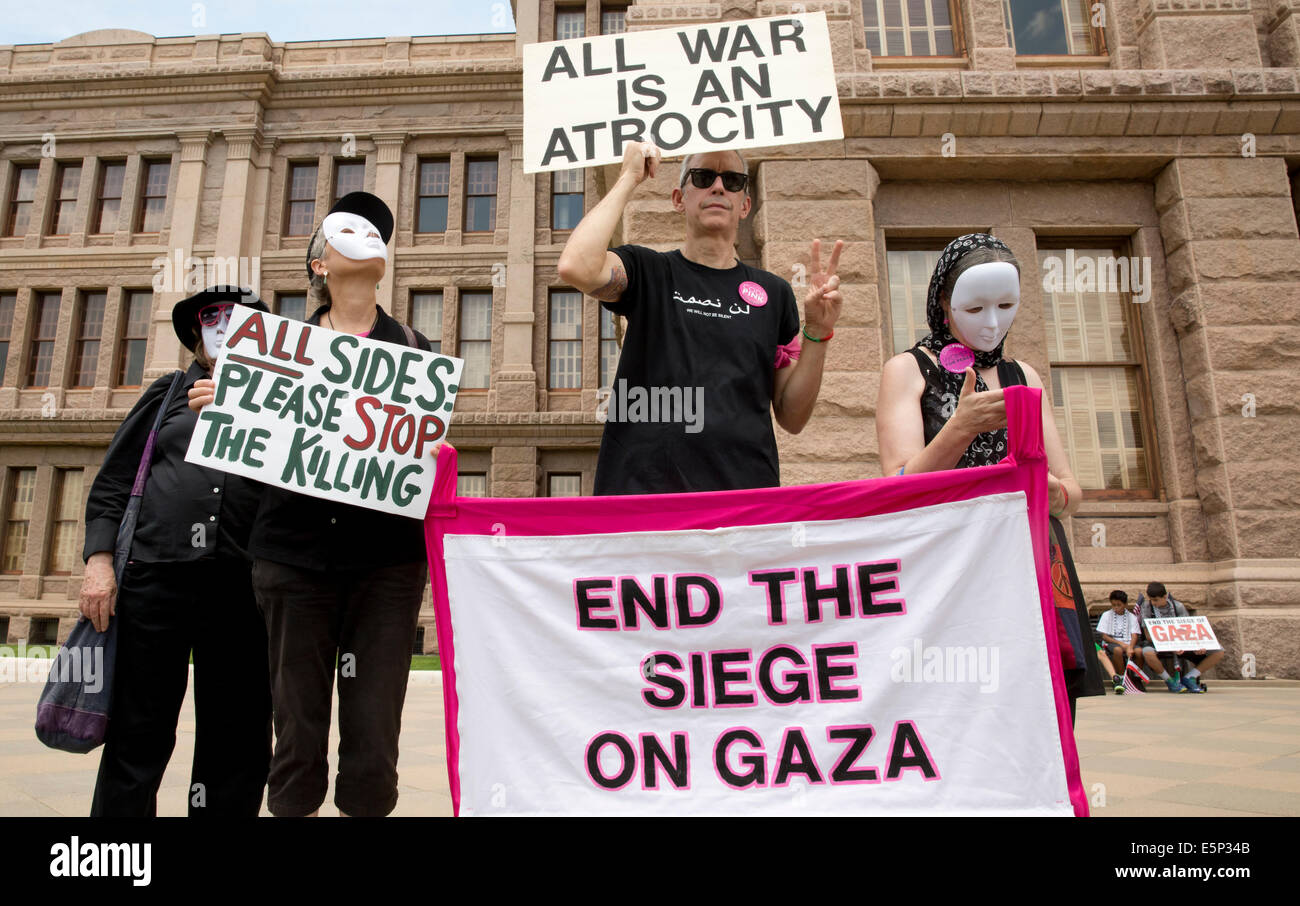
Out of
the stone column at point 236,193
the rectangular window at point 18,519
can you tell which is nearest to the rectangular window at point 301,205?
the stone column at point 236,193

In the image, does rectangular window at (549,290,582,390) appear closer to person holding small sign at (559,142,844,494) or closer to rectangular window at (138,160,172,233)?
rectangular window at (138,160,172,233)

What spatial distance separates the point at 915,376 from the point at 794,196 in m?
5.76

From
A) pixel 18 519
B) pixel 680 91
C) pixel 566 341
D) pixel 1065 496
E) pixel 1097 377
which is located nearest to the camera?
pixel 1065 496

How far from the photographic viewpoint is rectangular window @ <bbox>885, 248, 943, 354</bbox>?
8461 millimetres

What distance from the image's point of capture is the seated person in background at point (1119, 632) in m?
8.62

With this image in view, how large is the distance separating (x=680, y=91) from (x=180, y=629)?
8.90 feet

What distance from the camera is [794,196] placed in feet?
25.9

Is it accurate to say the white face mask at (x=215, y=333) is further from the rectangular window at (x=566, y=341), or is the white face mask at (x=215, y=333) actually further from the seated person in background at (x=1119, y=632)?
the rectangular window at (x=566, y=341)

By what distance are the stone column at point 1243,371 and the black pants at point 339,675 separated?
8.00m

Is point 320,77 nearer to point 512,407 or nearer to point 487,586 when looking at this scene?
point 512,407

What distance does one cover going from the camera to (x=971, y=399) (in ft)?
7.38

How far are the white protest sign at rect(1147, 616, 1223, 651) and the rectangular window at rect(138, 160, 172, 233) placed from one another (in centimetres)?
2717

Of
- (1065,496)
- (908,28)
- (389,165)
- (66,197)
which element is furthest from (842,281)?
(66,197)

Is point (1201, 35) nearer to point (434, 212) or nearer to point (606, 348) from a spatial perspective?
point (606, 348)
